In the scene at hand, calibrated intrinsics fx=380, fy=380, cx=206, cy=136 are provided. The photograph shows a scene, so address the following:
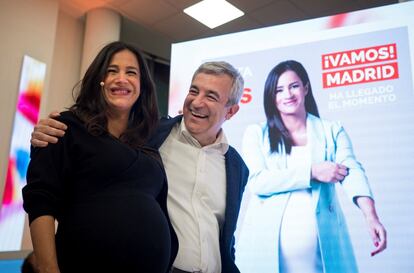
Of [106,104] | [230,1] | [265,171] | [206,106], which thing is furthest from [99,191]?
[230,1]

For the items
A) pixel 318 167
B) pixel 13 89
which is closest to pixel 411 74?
pixel 318 167

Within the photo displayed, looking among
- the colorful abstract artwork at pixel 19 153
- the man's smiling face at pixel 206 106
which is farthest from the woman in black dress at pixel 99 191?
the colorful abstract artwork at pixel 19 153

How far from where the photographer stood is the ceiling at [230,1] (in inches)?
152

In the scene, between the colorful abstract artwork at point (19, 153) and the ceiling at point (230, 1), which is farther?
the ceiling at point (230, 1)

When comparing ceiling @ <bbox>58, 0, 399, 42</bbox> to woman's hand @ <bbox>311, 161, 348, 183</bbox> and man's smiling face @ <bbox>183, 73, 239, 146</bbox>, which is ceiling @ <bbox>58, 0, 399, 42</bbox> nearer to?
woman's hand @ <bbox>311, 161, 348, 183</bbox>

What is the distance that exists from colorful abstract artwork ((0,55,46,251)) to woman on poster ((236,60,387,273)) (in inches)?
82.9

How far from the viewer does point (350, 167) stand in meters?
2.07

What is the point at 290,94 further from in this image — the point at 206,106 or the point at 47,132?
the point at 47,132

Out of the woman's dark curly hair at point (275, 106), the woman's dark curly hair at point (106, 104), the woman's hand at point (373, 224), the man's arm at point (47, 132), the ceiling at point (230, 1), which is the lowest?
the woman's hand at point (373, 224)

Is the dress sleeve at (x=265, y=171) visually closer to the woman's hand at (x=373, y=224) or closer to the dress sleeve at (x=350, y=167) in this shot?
the dress sleeve at (x=350, y=167)

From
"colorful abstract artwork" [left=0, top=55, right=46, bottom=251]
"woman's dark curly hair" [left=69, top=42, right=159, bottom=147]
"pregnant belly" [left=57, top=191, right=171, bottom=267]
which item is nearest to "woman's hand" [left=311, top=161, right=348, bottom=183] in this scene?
"woman's dark curly hair" [left=69, top=42, right=159, bottom=147]

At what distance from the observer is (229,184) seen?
1.55 metres

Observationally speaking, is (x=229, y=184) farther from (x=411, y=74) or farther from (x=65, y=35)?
(x=65, y=35)

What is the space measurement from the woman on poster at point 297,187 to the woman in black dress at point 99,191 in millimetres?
1130
